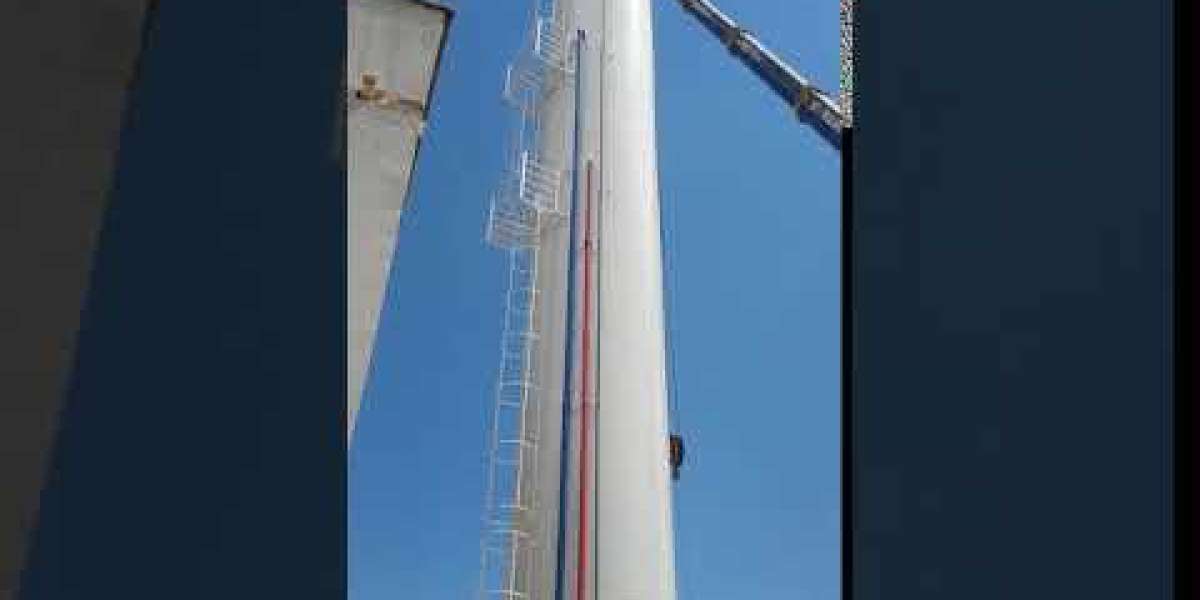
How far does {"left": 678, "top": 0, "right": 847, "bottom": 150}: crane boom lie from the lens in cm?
1873

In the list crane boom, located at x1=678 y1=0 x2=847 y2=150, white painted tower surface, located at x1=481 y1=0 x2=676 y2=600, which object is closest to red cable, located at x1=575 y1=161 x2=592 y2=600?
white painted tower surface, located at x1=481 y1=0 x2=676 y2=600

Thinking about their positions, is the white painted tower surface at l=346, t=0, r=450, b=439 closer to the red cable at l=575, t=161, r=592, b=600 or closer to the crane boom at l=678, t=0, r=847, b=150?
the red cable at l=575, t=161, r=592, b=600

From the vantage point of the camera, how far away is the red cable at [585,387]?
11688 mm

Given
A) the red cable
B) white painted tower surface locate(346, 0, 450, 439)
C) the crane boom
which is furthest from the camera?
the crane boom

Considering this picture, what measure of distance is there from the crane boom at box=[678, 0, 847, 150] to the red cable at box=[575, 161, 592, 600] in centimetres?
491

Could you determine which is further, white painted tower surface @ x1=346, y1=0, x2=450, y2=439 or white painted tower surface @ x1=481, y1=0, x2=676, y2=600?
white painted tower surface @ x1=481, y1=0, x2=676, y2=600

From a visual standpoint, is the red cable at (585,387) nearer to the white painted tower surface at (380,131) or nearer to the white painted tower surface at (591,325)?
the white painted tower surface at (591,325)

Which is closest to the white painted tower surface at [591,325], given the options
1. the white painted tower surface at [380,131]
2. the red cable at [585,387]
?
the red cable at [585,387]

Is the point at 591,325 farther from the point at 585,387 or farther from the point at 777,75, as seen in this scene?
the point at 777,75

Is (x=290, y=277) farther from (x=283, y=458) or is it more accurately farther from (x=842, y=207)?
(x=842, y=207)

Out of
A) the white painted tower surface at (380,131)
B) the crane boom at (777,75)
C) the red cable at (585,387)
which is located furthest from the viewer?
the crane boom at (777,75)

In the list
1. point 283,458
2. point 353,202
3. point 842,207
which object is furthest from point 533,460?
point 283,458

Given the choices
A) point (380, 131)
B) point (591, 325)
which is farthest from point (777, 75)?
point (380, 131)

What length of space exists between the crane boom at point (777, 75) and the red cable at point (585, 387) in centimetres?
491
